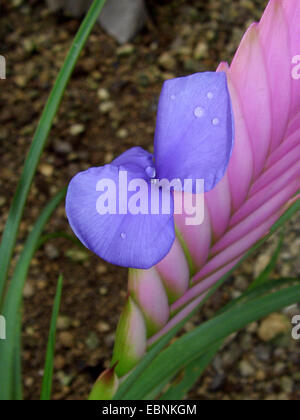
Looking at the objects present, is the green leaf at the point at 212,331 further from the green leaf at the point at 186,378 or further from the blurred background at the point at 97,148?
the blurred background at the point at 97,148

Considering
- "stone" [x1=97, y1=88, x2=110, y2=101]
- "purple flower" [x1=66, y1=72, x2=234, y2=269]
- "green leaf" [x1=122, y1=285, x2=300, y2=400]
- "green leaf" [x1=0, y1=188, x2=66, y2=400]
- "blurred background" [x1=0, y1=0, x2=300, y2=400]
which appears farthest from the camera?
"stone" [x1=97, y1=88, x2=110, y2=101]

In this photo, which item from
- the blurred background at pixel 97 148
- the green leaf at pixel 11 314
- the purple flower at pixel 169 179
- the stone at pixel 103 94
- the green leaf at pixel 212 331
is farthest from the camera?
the stone at pixel 103 94

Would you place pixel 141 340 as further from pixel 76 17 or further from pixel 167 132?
pixel 76 17

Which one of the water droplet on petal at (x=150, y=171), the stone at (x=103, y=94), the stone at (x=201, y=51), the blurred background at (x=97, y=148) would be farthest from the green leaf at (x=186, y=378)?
the stone at (x=201, y=51)

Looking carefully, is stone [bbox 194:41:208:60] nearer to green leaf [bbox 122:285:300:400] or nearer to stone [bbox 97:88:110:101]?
stone [bbox 97:88:110:101]

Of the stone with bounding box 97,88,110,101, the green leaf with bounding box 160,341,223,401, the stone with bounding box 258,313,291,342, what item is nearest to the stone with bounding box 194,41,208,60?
the stone with bounding box 97,88,110,101

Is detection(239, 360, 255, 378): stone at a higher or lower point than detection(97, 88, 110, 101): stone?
lower

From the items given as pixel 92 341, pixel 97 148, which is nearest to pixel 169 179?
pixel 92 341

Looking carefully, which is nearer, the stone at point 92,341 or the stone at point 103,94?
the stone at point 92,341
